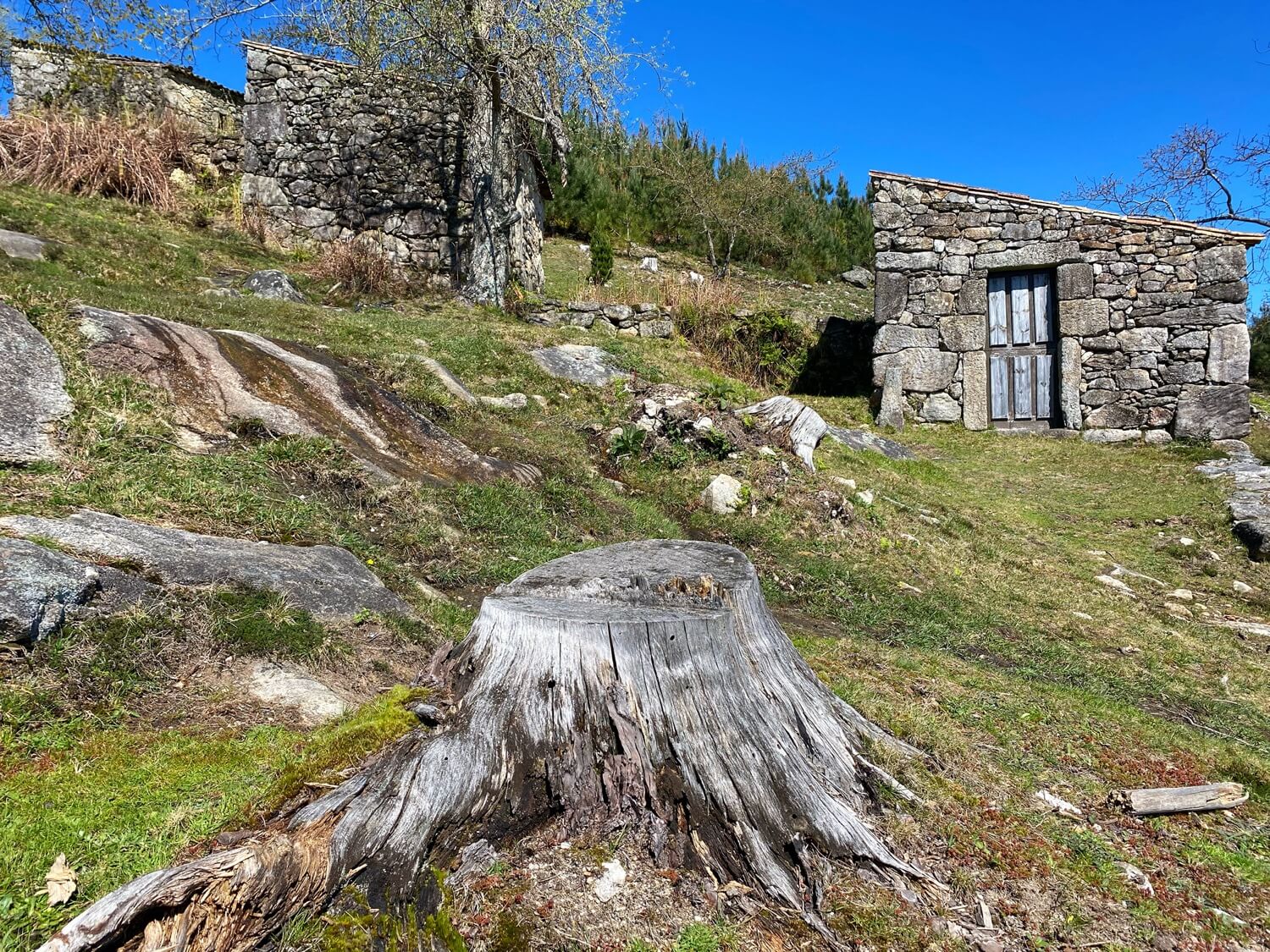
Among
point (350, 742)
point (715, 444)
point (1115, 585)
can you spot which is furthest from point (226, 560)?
point (1115, 585)

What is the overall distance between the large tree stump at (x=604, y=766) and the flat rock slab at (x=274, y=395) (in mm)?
3394

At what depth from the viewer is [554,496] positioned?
639 cm

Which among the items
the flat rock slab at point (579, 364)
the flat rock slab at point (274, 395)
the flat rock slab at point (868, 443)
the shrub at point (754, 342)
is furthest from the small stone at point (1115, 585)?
the shrub at point (754, 342)

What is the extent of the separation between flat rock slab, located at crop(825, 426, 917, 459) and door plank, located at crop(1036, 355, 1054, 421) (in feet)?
11.0

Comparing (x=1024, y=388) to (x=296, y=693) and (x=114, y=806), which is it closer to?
(x=296, y=693)

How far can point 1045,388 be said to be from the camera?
12.6 metres

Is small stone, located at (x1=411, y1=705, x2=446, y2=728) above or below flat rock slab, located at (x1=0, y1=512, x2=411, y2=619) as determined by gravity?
below

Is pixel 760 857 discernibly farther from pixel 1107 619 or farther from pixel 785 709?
pixel 1107 619

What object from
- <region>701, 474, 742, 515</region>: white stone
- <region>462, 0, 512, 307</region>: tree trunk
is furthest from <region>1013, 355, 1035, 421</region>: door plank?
<region>462, 0, 512, 307</region>: tree trunk

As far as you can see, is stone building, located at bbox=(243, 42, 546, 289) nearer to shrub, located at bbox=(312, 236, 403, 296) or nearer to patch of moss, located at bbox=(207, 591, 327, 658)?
shrub, located at bbox=(312, 236, 403, 296)

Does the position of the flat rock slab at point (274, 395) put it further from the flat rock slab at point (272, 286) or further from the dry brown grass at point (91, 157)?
the dry brown grass at point (91, 157)

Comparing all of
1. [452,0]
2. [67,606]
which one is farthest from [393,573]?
[452,0]

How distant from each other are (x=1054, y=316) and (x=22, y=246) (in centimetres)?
1377

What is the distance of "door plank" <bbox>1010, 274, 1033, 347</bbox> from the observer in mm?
12617
